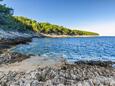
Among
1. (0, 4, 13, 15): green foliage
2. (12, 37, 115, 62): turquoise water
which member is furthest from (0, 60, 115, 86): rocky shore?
(0, 4, 13, 15): green foliage

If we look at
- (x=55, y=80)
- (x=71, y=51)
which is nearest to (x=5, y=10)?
(x=71, y=51)

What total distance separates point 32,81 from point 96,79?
4307mm

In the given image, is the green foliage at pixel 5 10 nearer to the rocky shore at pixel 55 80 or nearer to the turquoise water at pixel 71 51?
the turquoise water at pixel 71 51

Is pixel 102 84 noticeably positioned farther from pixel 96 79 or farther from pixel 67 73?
pixel 67 73

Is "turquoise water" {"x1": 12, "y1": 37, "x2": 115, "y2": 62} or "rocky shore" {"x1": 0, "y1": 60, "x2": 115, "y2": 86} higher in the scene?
"rocky shore" {"x1": 0, "y1": 60, "x2": 115, "y2": 86}

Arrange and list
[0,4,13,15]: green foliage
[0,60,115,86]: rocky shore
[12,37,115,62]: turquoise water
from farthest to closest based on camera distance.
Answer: [0,4,13,15]: green foliage
[12,37,115,62]: turquoise water
[0,60,115,86]: rocky shore

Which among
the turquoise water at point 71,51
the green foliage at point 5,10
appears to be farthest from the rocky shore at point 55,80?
the green foliage at point 5,10

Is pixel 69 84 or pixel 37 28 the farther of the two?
pixel 37 28

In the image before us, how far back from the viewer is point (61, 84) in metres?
13.8

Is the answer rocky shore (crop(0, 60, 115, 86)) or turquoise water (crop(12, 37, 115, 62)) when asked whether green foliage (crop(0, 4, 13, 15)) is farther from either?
rocky shore (crop(0, 60, 115, 86))

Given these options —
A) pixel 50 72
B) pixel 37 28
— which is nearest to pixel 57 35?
pixel 37 28

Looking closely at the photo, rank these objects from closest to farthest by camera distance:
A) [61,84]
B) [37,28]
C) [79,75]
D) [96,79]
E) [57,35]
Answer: [61,84]
[96,79]
[79,75]
[37,28]
[57,35]

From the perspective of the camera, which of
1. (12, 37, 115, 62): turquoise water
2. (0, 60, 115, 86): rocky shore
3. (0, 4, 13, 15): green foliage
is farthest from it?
(0, 4, 13, 15): green foliage

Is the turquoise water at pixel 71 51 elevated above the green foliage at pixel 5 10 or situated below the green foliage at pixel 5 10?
below
